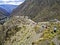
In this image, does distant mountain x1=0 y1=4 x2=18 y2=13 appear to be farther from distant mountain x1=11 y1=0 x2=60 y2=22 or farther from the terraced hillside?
the terraced hillside

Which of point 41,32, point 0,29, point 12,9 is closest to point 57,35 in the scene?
point 41,32

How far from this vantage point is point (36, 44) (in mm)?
8320

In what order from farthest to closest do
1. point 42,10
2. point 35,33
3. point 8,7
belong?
point 8,7, point 42,10, point 35,33

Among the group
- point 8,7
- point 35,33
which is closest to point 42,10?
point 8,7

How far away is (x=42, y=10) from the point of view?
2845 centimetres

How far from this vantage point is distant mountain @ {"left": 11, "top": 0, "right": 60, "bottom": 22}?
25.2 m

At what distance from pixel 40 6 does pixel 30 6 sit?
2.25m

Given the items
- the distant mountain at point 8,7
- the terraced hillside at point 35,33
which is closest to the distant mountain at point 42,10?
the distant mountain at point 8,7

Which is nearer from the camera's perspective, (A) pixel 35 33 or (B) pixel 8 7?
(A) pixel 35 33

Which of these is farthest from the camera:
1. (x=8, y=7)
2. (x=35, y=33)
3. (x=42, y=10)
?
(x=8, y=7)

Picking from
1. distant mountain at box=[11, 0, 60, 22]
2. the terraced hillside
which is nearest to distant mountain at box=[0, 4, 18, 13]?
distant mountain at box=[11, 0, 60, 22]

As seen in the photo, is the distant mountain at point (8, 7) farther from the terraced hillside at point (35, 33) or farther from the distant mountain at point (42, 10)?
the terraced hillside at point (35, 33)

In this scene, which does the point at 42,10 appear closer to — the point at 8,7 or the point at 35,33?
the point at 8,7

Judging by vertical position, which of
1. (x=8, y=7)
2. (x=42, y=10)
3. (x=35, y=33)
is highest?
(x=8, y=7)
